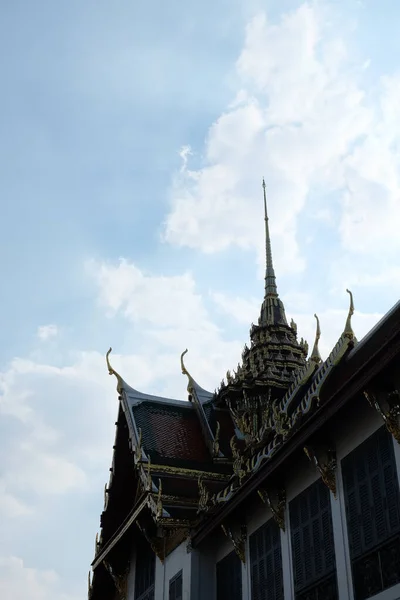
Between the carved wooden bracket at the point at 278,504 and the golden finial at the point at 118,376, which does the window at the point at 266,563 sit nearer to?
the carved wooden bracket at the point at 278,504

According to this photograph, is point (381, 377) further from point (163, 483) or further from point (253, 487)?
point (163, 483)

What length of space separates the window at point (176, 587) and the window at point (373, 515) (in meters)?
7.22

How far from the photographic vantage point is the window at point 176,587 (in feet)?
62.0

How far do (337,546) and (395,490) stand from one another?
1792mm

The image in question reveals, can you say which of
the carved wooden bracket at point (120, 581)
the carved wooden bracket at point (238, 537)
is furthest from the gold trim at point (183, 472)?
the carved wooden bracket at point (238, 537)

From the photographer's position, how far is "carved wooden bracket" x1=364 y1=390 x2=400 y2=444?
12.0m

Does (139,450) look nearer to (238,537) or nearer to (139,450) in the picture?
(139,450)

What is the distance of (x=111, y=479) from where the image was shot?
23.8 meters

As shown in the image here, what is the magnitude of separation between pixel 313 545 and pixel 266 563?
6.38 feet

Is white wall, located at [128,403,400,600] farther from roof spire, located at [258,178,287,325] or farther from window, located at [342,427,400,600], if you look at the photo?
roof spire, located at [258,178,287,325]

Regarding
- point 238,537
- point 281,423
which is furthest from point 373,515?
point 238,537

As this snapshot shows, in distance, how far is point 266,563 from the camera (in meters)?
15.5

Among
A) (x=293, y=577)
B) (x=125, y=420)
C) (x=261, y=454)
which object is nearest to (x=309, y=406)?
(x=261, y=454)

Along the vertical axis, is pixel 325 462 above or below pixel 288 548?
above
